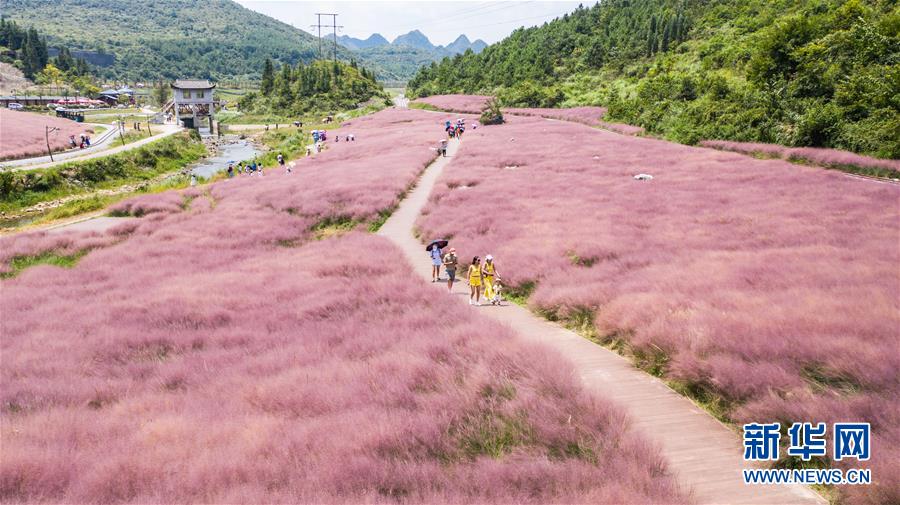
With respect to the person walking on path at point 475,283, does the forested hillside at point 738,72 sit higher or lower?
higher

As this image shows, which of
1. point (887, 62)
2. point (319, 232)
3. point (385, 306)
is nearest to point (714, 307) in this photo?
point (385, 306)

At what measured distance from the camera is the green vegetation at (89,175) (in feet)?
133

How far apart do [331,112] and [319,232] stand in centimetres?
10357

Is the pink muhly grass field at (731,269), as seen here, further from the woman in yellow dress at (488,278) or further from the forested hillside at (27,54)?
the forested hillside at (27,54)

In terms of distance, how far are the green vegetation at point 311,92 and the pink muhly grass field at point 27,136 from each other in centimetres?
5246

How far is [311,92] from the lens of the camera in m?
130

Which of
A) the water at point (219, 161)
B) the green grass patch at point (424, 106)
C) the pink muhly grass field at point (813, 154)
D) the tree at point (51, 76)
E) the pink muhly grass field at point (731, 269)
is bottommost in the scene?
the water at point (219, 161)

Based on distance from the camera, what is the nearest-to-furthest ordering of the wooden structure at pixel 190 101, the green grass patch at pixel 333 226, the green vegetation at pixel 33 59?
the green grass patch at pixel 333 226 → the wooden structure at pixel 190 101 → the green vegetation at pixel 33 59

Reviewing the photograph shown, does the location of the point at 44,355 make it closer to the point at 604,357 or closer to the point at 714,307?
the point at 604,357

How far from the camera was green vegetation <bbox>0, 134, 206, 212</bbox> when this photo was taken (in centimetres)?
4059

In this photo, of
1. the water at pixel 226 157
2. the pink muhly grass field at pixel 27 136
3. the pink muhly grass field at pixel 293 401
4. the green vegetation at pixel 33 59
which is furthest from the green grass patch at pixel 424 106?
the green vegetation at pixel 33 59

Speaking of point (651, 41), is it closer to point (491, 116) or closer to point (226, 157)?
point (491, 116)

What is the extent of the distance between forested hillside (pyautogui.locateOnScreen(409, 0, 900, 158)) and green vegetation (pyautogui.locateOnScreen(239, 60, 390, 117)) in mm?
33711

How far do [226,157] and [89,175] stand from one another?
26.0m
